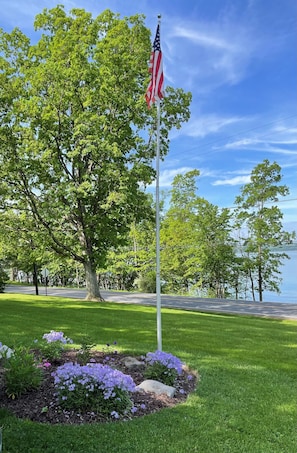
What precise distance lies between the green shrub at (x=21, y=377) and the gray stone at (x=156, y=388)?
3.72 feet

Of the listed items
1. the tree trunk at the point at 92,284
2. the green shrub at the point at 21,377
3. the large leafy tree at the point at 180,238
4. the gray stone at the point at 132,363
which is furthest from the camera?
the large leafy tree at the point at 180,238

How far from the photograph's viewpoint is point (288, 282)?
26672 millimetres

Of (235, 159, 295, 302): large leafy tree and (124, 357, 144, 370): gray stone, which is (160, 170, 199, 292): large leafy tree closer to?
(235, 159, 295, 302): large leafy tree

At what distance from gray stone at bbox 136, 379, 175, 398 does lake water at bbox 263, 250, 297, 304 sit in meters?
22.3

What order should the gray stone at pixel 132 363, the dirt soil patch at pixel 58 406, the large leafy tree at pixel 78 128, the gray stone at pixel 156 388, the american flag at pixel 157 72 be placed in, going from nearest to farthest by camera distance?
the dirt soil patch at pixel 58 406, the gray stone at pixel 156 388, the gray stone at pixel 132 363, the american flag at pixel 157 72, the large leafy tree at pixel 78 128

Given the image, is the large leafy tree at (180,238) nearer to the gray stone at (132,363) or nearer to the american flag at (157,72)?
the american flag at (157,72)

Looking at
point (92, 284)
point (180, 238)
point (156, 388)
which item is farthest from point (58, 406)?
point (180, 238)

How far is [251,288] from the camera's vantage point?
2723cm

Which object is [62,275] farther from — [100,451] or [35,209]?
[100,451]

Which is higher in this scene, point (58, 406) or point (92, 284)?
point (92, 284)

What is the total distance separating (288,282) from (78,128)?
64.9 ft

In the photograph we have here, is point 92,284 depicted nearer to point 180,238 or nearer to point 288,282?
point 180,238

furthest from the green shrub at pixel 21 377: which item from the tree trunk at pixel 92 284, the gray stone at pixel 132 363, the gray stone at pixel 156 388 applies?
the tree trunk at pixel 92 284

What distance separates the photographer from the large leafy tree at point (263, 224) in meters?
24.2
